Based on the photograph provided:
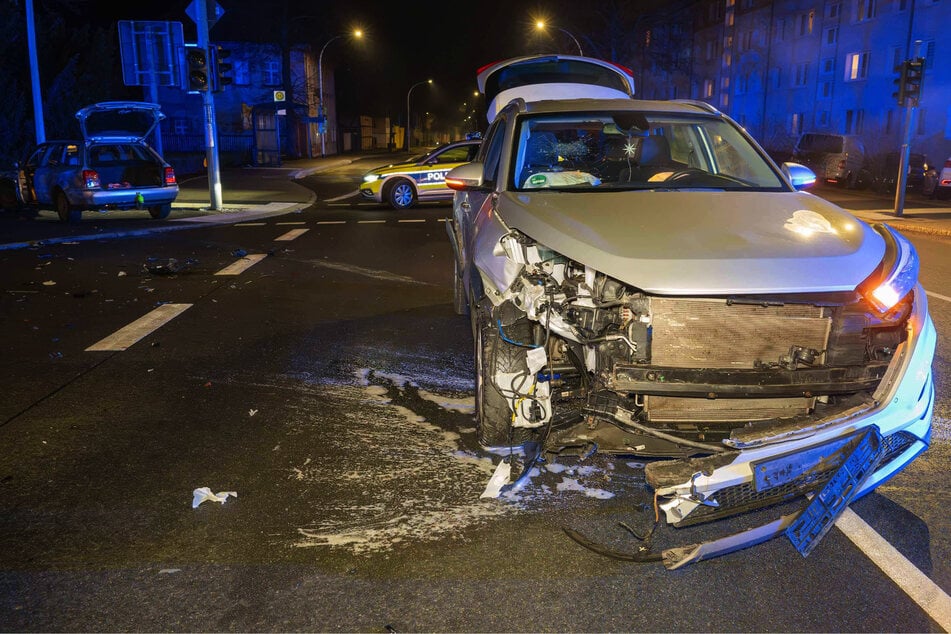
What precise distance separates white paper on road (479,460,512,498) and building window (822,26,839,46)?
4554 centimetres

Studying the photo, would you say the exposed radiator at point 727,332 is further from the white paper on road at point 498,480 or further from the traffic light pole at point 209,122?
the traffic light pole at point 209,122

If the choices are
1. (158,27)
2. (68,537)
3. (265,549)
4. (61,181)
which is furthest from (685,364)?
(158,27)

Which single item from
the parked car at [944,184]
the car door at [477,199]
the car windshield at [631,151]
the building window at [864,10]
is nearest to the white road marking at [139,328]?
the car door at [477,199]

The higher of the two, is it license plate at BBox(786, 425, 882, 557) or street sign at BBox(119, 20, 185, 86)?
street sign at BBox(119, 20, 185, 86)

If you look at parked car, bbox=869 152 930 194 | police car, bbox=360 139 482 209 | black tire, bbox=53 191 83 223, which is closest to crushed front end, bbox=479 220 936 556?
black tire, bbox=53 191 83 223

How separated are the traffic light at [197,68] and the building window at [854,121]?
34.2 meters

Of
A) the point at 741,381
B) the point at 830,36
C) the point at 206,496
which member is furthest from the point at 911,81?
the point at 830,36

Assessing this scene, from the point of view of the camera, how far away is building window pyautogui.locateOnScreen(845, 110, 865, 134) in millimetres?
41300

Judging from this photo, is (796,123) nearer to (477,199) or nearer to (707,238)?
(477,199)

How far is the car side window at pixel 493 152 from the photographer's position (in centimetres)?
586

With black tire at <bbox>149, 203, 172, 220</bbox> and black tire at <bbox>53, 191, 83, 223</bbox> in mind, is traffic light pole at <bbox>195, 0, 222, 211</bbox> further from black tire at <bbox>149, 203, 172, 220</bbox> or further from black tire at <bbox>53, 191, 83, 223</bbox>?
black tire at <bbox>53, 191, 83, 223</bbox>

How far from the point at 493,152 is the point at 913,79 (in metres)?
14.6

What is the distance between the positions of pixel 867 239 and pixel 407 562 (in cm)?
271

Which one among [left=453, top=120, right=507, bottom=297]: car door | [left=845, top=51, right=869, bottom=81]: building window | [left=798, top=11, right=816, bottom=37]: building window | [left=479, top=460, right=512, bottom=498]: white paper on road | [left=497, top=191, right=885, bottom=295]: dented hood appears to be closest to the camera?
[left=497, top=191, right=885, bottom=295]: dented hood
